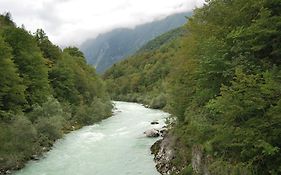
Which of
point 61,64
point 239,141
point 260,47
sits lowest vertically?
point 239,141

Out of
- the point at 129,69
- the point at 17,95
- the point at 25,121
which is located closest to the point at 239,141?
the point at 25,121

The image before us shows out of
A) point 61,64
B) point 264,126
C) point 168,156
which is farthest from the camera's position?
point 61,64

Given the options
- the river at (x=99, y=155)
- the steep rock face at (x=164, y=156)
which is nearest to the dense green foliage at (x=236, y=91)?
the steep rock face at (x=164, y=156)

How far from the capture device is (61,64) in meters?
→ 63.4

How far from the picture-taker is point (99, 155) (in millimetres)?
34969

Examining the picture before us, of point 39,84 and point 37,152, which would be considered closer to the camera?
point 37,152

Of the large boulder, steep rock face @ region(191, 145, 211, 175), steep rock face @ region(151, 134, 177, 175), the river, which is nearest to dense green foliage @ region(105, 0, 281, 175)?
steep rock face @ region(191, 145, 211, 175)

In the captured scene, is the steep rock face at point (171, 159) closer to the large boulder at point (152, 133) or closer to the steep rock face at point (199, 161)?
the steep rock face at point (199, 161)

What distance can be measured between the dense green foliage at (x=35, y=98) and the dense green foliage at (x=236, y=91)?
47.7 ft

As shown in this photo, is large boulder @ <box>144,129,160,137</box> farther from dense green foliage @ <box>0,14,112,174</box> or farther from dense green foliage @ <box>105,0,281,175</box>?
dense green foliage @ <box>105,0,281,175</box>

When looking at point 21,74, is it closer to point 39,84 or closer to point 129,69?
point 39,84

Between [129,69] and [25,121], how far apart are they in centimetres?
14233

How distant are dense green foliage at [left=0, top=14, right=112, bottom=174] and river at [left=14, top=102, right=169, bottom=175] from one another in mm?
1733

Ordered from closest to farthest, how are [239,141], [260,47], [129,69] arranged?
1. [239,141]
2. [260,47]
3. [129,69]
